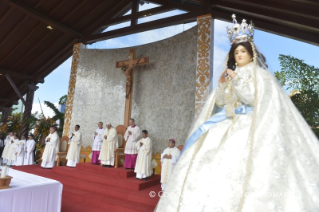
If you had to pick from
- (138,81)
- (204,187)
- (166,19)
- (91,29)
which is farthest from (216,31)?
(204,187)

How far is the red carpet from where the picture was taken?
3.98 m

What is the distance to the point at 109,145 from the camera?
6.71 meters

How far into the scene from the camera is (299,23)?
17.5 ft

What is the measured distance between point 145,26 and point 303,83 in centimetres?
524

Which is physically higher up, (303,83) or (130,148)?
(303,83)

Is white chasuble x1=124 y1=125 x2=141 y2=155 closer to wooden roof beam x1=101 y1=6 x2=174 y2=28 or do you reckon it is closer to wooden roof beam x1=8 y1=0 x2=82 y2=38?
wooden roof beam x1=101 y1=6 x2=174 y2=28

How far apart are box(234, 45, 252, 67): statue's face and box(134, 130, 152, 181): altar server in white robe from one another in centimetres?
407

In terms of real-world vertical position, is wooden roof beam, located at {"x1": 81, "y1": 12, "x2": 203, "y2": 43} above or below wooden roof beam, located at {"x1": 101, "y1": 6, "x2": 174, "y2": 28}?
below

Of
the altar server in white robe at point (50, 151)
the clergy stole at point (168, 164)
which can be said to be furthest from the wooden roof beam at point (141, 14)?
the clergy stole at point (168, 164)

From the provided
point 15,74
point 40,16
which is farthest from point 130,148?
point 15,74

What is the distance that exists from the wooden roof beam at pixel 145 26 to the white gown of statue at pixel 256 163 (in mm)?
5797

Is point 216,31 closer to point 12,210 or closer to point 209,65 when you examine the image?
point 209,65

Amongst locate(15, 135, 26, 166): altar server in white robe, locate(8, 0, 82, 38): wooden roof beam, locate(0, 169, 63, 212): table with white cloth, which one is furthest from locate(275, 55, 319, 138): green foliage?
locate(15, 135, 26, 166): altar server in white robe

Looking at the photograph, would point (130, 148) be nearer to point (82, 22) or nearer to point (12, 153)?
point (82, 22)
